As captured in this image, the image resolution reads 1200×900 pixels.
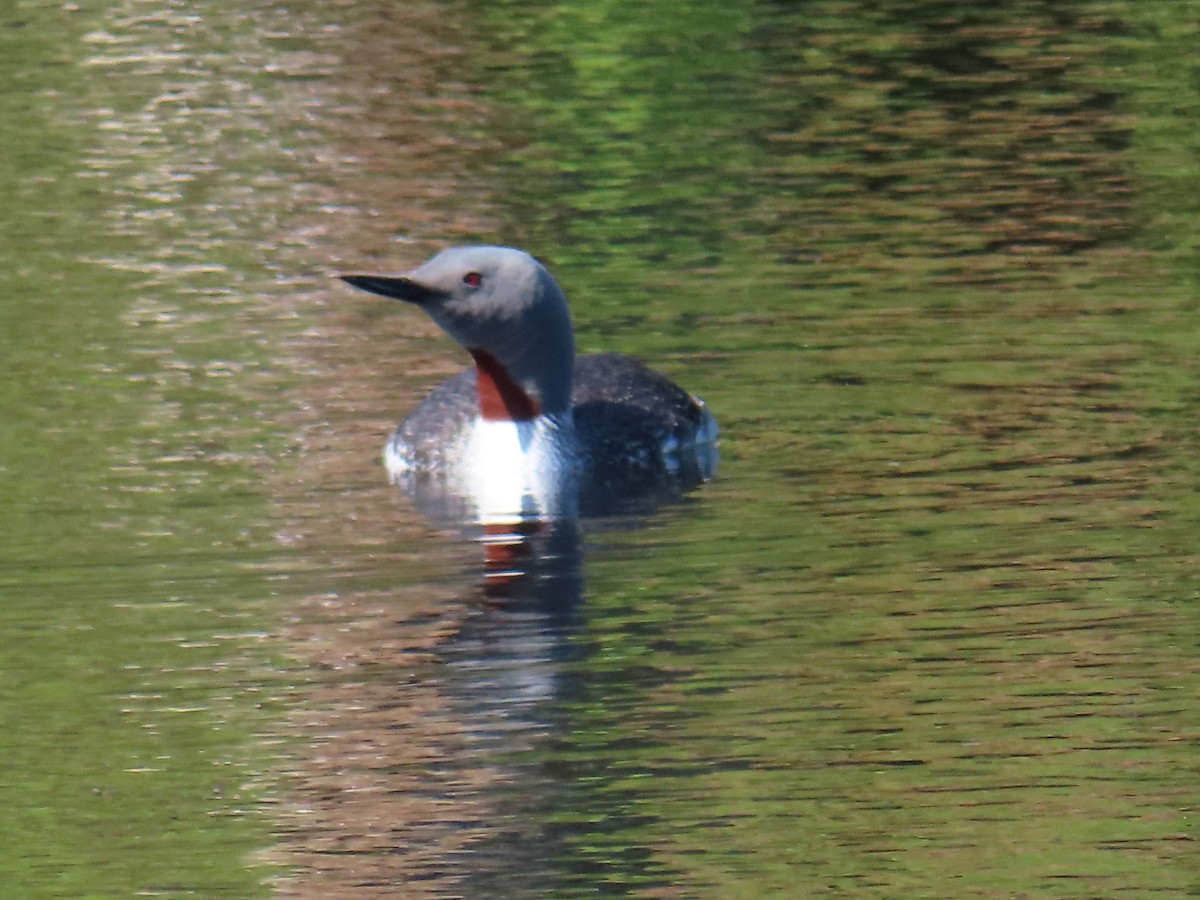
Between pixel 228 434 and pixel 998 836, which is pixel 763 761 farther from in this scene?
pixel 228 434

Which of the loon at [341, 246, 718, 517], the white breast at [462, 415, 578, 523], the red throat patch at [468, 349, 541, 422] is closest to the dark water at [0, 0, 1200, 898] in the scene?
the loon at [341, 246, 718, 517]

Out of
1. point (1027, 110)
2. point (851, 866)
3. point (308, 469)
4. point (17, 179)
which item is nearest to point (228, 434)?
point (308, 469)

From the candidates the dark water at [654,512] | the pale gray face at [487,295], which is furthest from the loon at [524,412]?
the dark water at [654,512]

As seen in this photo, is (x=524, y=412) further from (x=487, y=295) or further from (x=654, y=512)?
(x=654, y=512)

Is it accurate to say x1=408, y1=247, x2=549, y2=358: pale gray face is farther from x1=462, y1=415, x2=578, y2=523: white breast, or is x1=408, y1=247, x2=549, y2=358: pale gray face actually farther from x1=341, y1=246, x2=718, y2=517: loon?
x1=462, y1=415, x2=578, y2=523: white breast

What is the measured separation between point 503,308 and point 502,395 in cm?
49

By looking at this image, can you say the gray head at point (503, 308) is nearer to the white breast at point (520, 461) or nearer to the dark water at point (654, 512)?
the white breast at point (520, 461)

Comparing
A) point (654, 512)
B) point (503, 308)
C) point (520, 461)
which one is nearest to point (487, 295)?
point (503, 308)

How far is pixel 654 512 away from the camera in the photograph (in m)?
10.9

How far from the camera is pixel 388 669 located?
9039 millimetres

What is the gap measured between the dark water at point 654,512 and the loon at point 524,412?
266mm

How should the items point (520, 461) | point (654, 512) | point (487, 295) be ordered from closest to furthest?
1. point (654, 512)
2. point (487, 295)
3. point (520, 461)

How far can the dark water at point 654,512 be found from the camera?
25.1ft

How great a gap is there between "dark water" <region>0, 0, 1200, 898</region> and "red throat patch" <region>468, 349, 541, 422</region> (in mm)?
603
